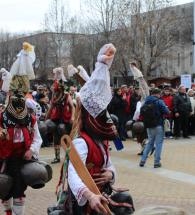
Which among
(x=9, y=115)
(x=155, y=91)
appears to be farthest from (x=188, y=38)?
(x=9, y=115)

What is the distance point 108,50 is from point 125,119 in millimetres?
12940

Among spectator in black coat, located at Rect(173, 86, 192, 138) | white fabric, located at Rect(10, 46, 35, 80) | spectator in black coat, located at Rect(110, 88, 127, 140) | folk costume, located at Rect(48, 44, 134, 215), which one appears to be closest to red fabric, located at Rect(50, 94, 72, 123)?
spectator in black coat, located at Rect(110, 88, 127, 140)

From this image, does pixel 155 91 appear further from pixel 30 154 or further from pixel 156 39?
pixel 156 39

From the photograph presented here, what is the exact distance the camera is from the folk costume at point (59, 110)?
1155 cm

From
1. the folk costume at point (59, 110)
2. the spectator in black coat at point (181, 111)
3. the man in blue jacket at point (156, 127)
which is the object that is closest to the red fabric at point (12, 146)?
the man in blue jacket at point (156, 127)

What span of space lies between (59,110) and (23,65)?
532cm

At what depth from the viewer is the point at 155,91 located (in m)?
11.2

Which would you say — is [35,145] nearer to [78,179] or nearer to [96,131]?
[96,131]

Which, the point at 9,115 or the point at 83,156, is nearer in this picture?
the point at 83,156

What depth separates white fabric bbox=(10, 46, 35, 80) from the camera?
252 inches

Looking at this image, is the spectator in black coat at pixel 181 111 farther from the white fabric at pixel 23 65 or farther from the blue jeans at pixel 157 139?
the white fabric at pixel 23 65

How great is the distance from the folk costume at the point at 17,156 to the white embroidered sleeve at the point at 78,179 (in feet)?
6.45

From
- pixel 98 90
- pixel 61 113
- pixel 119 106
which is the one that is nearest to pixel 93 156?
pixel 98 90

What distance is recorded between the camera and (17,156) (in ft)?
18.3
